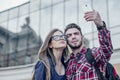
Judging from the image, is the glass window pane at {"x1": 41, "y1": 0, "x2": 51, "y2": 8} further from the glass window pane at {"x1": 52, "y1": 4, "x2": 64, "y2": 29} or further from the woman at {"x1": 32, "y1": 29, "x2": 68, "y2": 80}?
the woman at {"x1": 32, "y1": 29, "x2": 68, "y2": 80}

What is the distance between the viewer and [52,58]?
4406mm

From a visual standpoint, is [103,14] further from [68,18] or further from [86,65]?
[86,65]

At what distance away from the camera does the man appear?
4062mm

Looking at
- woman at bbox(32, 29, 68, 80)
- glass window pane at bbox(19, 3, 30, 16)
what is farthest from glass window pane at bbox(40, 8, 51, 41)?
woman at bbox(32, 29, 68, 80)

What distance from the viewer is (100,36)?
4094mm

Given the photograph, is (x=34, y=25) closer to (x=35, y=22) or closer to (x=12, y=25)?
(x=35, y=22)

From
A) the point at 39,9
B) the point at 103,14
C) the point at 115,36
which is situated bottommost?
the point at 115,36

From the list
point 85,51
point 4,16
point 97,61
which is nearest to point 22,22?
point 4,16

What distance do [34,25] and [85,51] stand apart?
17.7 m

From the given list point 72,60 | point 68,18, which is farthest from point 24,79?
point 72,60

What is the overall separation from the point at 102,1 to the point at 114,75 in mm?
13867

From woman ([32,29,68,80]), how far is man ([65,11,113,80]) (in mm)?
120

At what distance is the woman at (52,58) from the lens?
4.15 meters

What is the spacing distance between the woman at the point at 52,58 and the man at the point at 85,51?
12 cm
